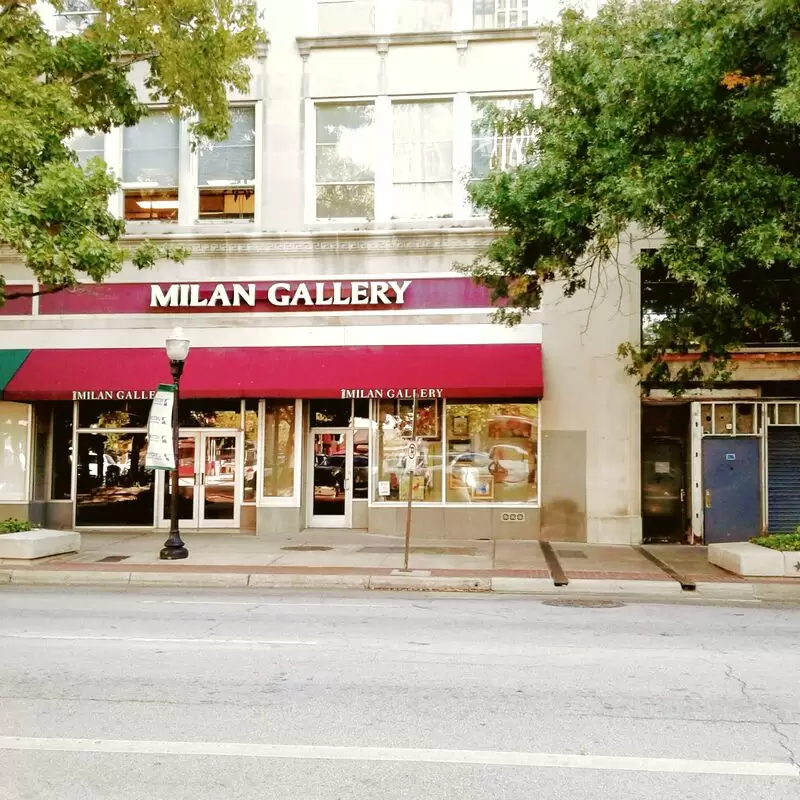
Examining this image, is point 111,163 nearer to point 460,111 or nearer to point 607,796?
point 460,111

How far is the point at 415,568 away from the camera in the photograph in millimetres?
13805

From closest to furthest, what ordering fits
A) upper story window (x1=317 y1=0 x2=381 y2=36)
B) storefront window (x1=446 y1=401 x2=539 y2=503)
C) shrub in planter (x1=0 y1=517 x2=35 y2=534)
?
shrub in planter (x1=0 y1=517 x2=35 y2=534) → storefront window (x1=446 y1=401 x2=539 y2=503) → upper story window (x1=317 y1=0 x2=381 y2=36)

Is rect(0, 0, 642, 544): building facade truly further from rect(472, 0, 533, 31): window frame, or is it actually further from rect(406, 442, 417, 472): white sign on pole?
rect(406, 442, 417, 472): white sign on pole

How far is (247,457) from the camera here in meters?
18.6

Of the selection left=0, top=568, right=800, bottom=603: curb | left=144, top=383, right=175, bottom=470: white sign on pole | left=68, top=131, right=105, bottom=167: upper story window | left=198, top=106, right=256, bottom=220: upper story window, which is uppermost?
left=68, top=131, right=105, bottom=167: upper story window

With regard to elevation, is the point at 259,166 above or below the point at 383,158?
below

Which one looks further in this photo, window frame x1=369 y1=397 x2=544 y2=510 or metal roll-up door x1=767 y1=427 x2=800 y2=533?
window frame x1=369 y1=397 x2=544 y2=510

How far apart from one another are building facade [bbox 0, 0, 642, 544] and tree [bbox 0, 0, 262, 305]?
2880 millimetres

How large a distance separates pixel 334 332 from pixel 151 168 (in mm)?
5624

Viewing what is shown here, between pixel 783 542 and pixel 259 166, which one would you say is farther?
pixel 259 166

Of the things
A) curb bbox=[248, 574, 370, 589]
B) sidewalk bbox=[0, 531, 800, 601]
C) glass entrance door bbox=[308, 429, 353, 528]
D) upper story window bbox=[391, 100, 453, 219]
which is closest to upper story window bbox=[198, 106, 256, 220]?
upper story window bbox=[391, 100, 453, 219]

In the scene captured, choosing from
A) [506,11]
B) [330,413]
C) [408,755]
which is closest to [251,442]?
[330,413]

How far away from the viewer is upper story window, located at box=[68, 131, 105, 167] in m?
18.8

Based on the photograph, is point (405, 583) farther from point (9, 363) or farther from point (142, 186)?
point (142, 186)
